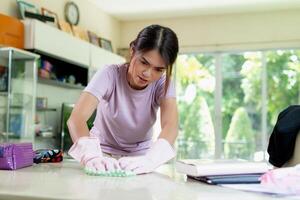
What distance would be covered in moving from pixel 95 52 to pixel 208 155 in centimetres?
219

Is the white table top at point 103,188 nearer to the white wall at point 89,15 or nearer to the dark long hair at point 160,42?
the dark long hair at point 160,42

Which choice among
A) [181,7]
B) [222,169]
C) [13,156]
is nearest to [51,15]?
[181,7]

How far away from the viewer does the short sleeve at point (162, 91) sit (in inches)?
54.1

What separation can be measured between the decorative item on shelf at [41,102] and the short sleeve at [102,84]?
98.5 inches

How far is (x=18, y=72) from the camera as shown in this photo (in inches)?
131

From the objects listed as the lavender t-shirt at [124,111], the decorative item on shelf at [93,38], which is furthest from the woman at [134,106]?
the decorative item on shelf at [93,38]

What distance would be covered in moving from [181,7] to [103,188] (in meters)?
4.49

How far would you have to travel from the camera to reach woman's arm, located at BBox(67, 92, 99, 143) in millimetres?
1254

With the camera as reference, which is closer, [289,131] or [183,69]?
[289,131]

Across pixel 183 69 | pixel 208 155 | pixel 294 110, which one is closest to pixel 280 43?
pixel 183 69

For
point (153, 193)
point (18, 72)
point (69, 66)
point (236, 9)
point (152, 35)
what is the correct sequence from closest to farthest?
point (153, 193)
point (152, 35)
point (18, 72)
point (69, 66)
point (236, 9)

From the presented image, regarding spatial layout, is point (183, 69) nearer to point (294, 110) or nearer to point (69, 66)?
point (69, 66)

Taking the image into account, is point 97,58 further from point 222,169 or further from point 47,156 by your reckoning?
point 222,169

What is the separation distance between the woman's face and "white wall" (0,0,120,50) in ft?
8.07
